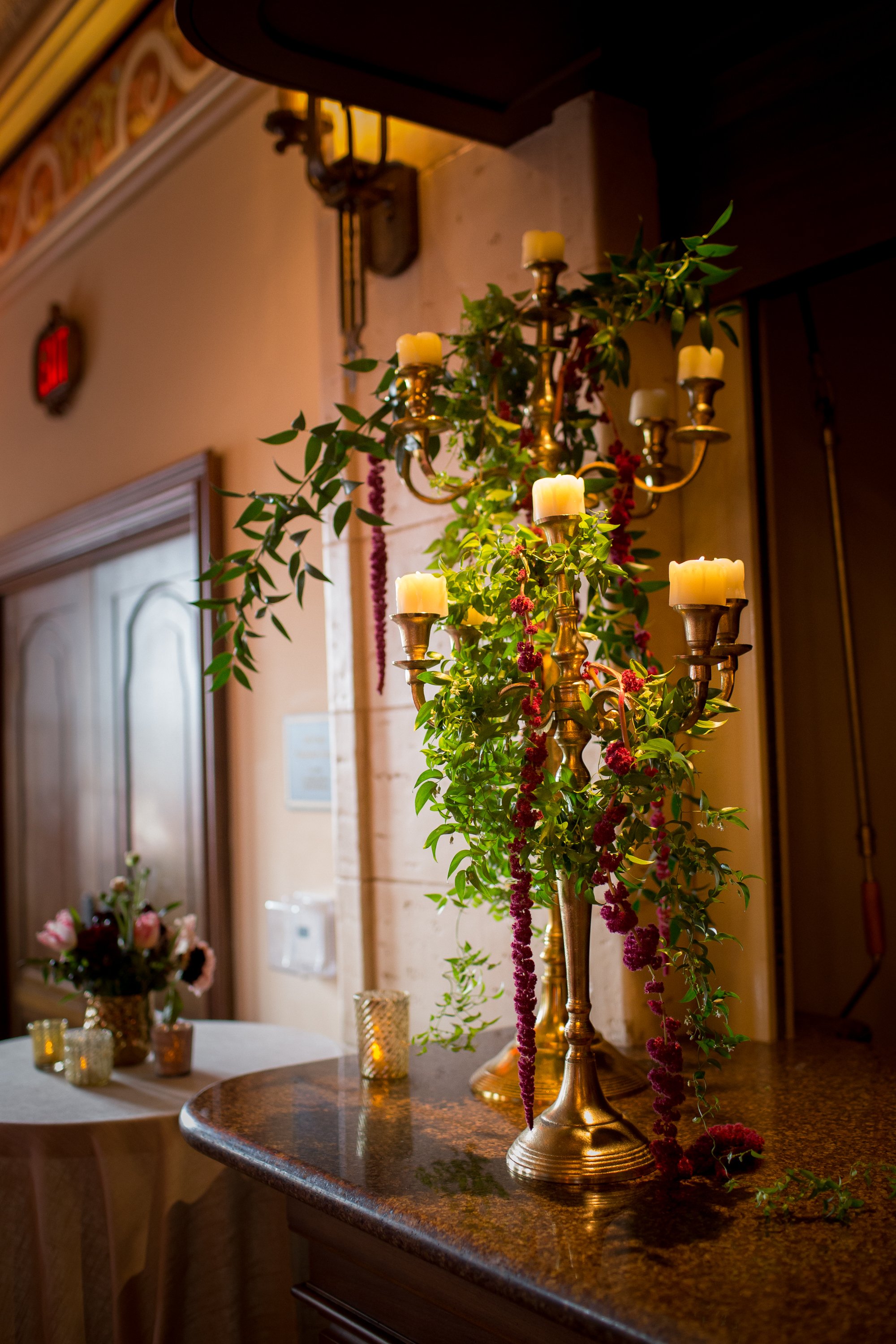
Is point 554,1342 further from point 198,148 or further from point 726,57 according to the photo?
point 198,148

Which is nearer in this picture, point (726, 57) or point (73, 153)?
point (726, 57)

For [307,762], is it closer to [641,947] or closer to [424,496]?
[424,496]

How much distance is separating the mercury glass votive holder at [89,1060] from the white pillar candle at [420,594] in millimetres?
1229

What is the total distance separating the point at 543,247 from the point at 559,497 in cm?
50

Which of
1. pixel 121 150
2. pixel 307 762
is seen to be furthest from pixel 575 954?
pixel 121 150

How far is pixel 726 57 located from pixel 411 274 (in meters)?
0.68

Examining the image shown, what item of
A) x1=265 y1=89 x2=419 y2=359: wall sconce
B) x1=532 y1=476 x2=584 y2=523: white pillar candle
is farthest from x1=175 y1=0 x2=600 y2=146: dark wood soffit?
x1=532 y1=476 x2=584 y2=523: white pillar candle

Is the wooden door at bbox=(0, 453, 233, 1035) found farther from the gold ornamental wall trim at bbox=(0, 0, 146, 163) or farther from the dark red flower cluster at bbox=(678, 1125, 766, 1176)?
the dark red flower cluster at bbox=(678, 1125, 766, 1176)

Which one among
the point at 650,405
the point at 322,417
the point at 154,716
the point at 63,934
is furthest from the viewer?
the point at 154,716

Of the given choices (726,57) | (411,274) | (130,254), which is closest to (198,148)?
(130,254)

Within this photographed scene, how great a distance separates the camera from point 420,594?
1.20 metres

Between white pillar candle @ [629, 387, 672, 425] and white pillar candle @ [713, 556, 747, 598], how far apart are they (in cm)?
50

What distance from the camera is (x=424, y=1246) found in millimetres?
1052

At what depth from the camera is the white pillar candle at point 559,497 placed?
118 cm
